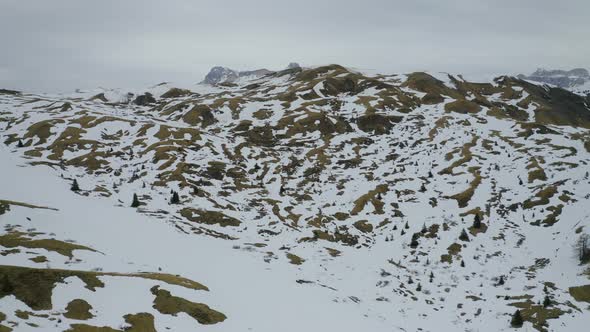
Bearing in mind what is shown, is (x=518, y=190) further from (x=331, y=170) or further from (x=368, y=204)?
(x=331, y=170)

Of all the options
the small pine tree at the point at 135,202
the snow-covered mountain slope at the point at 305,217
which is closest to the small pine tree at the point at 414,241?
the snow-covered mountain slope at the point at 305,217

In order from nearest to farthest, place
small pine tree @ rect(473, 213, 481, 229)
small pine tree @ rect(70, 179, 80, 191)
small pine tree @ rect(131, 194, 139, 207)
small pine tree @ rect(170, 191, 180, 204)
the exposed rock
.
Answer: small pine tree @ rect(473, 213, 481, 229) < small pine tree @ rect(131, 194, 139, 207) < small pine tree @ rect(70, 179, 80, 191) < small pine tree @ rect(170, 191, 180, 204) < the exposed rock

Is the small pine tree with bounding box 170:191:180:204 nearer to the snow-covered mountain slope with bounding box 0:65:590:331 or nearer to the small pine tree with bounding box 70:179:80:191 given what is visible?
the snow-covered mountain slope with bounding box 0:65:590:331

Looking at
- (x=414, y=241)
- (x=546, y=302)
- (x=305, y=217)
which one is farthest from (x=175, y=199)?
(x=546, y=302)

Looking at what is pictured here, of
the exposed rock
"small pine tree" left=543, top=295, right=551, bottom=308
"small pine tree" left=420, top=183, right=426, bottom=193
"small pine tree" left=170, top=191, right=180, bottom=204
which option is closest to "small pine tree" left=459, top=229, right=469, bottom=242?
"small pine tree" left=420, top=183, right=426, bottom=193

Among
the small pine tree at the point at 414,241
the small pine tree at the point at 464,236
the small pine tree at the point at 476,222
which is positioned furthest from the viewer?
the small pine tree at the point at 476,222

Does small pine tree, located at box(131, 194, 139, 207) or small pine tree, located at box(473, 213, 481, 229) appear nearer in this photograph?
small pine tree, located at box(473, 213, 481, 229)

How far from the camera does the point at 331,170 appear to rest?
93.2 m

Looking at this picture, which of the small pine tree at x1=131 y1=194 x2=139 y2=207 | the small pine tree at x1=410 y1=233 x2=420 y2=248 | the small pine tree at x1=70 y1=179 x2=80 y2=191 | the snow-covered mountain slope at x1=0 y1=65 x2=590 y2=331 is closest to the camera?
the snow-covered mountain slope at x1=0 y1=65 x2=590 y2=331

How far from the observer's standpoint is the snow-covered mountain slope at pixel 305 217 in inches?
1586

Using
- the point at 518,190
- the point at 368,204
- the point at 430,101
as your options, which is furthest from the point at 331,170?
the point at 430,101

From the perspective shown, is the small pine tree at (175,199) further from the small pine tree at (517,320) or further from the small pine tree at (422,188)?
the small pine tree at (517,320)

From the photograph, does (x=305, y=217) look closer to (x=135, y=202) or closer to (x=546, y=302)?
(x=135, y=202)

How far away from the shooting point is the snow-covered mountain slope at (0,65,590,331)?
40.3 meters
